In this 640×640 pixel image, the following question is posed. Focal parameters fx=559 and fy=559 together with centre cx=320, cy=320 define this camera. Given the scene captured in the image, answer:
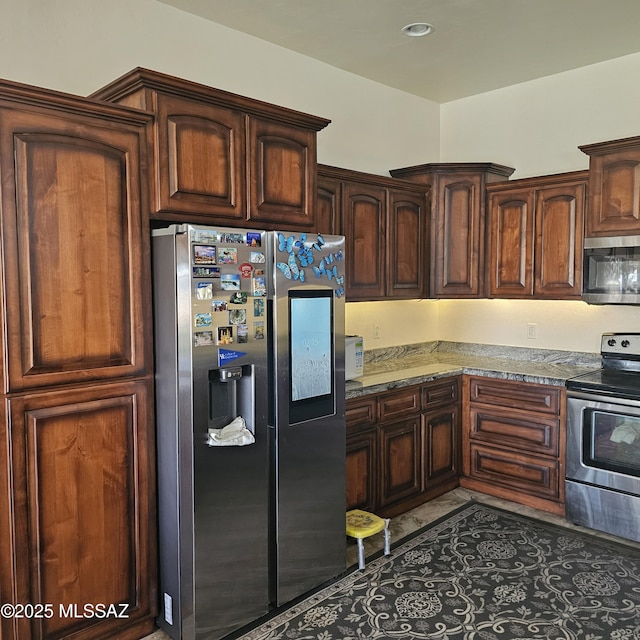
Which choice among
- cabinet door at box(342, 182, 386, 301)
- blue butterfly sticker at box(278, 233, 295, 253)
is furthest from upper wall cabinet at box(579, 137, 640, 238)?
blue butterfly sticker at box(278, 233, 295, 253)

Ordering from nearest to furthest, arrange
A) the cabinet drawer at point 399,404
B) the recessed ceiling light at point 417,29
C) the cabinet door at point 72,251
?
the cabinet door at point 72,251, the recessed ceiling light at point 417,29, the cabinet drawer at point 399,404

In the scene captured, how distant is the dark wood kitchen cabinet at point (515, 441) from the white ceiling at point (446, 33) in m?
2.24

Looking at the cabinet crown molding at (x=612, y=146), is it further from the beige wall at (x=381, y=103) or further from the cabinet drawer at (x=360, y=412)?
the cabinet drawer at (x=360, y=412)

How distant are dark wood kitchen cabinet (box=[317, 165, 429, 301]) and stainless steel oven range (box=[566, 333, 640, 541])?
4.43 ft

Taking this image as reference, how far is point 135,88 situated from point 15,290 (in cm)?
101

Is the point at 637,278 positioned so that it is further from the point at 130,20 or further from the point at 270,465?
the point at 130,20

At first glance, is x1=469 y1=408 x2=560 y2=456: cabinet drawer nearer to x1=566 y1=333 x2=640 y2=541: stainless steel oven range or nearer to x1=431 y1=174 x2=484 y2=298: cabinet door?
x1=566 y1=333 x2=640 y2=541: stainless steel oven range

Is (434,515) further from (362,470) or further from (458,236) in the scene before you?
(458,236)

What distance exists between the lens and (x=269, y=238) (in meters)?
2.56

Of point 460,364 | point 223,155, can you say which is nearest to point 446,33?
point 223,155

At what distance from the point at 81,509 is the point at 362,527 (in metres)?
1.50

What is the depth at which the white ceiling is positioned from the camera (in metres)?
3.08

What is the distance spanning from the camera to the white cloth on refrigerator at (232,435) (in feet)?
7.84

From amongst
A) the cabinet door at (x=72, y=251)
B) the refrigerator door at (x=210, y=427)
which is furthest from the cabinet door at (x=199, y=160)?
the refrigerator door at (x=210, y=427)
